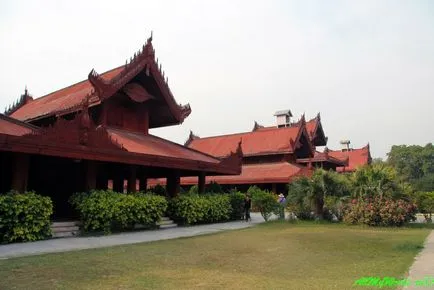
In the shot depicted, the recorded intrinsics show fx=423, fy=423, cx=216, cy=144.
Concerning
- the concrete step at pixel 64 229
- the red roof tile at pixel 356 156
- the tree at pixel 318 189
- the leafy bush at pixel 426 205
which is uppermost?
the red roof tile at pixel 356 156

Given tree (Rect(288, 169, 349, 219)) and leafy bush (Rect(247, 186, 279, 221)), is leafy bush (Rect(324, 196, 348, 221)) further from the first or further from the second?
leafy bush (Rect(247, 186, 279, 221))

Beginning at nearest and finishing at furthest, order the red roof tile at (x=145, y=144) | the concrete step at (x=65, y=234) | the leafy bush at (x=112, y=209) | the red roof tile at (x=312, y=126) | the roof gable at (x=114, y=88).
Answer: the concrete step at (x=65, y=234) < the leafy bush at (x=112, y=209) < the red roof tile at (x=145, y=144) < the roof gable at (x=114, y=88) < the red roof tile at (x=312, y=126)

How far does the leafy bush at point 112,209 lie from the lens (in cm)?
1238

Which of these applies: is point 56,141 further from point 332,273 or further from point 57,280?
point 332,273

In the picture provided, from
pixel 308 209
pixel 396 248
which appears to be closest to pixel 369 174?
pixel 308 209

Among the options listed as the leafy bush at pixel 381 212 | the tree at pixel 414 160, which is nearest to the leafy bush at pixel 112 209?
the leafy bush at pixel 381 212

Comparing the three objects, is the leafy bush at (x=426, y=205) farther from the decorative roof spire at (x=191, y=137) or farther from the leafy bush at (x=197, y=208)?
the decorative roof spire at (x=191, y=137)

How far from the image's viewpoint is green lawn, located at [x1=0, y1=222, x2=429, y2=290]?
19.6 feet

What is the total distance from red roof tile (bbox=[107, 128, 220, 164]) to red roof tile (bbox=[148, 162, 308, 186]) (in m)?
12.1

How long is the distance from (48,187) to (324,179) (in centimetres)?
1143

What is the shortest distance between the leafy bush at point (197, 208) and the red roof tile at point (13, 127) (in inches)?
244

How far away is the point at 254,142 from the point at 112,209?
1013 inches

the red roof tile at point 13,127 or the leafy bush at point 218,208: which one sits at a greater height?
the red roof tile at point 13,127

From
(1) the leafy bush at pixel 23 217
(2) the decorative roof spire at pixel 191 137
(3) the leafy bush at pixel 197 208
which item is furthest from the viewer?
(2) the decorative roof spire at pixel 191 137
